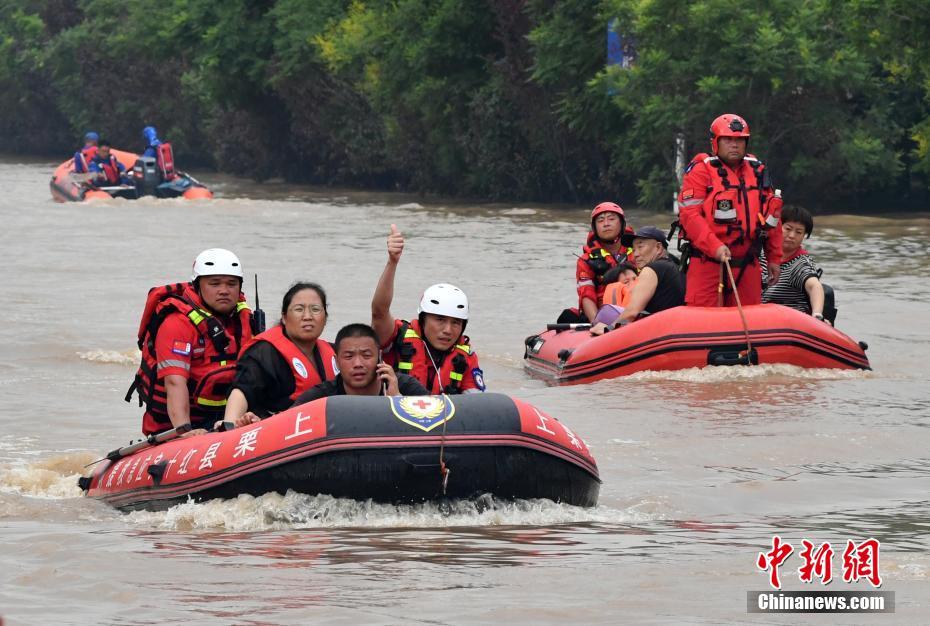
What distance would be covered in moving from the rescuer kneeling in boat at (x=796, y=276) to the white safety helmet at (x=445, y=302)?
509cm

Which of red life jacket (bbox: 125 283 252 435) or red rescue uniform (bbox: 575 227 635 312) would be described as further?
red rescue uniform (bbox: 575 227 635 312)

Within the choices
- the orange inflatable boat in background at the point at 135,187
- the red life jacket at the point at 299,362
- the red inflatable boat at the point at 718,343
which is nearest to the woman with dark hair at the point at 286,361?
the red life jacket at the point at 299,362

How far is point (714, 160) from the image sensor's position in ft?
42.7

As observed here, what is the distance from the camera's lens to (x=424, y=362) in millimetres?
9102

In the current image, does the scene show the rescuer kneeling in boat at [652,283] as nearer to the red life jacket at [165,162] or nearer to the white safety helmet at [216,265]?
the white safety helmet at [216,265]

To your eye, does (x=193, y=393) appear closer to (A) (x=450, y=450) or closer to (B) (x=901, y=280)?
(A) (x=450, y=450)

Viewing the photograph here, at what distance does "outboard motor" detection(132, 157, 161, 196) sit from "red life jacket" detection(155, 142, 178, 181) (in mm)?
112

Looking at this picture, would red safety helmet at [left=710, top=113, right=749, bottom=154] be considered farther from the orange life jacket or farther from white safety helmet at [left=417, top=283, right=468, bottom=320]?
white safety helmet at [left=417, top=283, right=468, bottom=320]

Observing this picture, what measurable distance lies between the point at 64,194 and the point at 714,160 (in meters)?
24.9

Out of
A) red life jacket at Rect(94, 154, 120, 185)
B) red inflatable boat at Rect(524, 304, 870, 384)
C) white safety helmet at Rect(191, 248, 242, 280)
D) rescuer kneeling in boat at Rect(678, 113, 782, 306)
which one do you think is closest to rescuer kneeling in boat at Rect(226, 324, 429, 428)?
white safety helmet at Rect(191, 248, 242, 280)

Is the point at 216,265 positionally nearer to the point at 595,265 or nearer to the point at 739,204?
the point at 739,204

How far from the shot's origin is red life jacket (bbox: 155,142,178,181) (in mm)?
36938

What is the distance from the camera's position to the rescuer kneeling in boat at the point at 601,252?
14312 mm

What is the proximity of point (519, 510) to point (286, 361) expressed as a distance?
4.61ft
